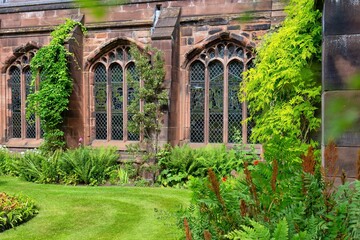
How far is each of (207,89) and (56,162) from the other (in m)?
4.89

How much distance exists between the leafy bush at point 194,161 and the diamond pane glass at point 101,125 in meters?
3.03

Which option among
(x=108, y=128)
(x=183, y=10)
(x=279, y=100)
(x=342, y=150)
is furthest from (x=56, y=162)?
(x=342, y=150)

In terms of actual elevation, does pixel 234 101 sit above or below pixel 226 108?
above

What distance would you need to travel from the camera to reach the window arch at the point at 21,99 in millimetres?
14859

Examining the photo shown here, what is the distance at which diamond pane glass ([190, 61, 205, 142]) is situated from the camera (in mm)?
13070

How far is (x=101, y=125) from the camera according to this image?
46.4ft

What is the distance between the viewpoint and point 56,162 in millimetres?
11961

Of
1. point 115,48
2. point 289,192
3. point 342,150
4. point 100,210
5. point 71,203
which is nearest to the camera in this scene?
point 289,192

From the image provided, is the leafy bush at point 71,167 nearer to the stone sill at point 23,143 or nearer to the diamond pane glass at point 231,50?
the stone sill at point 23,143

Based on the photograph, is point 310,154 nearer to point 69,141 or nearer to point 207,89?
point 207,89

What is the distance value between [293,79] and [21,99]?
34.4 feet

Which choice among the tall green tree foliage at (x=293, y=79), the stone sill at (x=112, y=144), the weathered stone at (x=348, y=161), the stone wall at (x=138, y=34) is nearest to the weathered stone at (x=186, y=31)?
the stone wall at (x=138, y=34)

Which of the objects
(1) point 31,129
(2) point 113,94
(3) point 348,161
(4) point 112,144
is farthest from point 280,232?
(1) point 31,129

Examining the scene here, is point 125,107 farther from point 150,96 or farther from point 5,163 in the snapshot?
point 5,163
